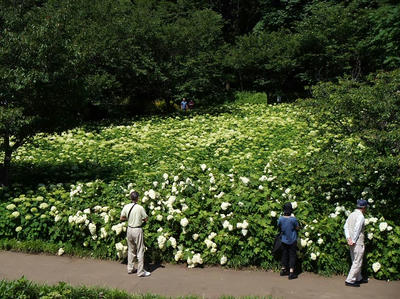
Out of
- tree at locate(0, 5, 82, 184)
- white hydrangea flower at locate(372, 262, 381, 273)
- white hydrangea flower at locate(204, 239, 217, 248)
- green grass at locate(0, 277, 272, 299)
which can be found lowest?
green grass at locate(0, 277, 272, 299)

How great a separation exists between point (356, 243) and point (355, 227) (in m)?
0.26

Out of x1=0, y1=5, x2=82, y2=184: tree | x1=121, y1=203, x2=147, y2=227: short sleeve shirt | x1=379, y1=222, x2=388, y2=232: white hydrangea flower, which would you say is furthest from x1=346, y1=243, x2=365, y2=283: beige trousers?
x1=0, y1=5, x2=82, y2=184: tree

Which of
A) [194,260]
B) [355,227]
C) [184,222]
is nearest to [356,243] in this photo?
[355,227]

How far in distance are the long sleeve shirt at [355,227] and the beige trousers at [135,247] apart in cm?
350

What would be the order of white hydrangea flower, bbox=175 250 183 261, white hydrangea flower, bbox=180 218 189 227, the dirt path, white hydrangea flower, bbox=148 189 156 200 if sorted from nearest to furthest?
1. the dirt path
2. white hydrangea flower, bbox=175 250 183 261
3. white hydrangea flower, bbox=180 218 189 227
4. white hydrangea flower, bbox=148 189 156 200

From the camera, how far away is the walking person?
7586 millimetres

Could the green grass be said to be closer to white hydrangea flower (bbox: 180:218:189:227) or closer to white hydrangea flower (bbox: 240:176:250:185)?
white hydrangea flower (bbox: 180:218:189:227)

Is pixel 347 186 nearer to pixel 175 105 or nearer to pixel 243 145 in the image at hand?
pixel 243 145

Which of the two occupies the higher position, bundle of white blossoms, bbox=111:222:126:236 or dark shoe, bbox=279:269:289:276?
bundle of white blossoms, bbox=111:222:126:236

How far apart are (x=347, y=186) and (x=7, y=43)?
8250 mm

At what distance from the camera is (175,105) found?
27719mm

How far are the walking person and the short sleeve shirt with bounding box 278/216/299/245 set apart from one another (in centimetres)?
242

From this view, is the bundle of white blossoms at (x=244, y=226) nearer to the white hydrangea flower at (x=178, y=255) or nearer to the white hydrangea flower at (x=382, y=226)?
the white hydrangea flower at (x=178, y=255)

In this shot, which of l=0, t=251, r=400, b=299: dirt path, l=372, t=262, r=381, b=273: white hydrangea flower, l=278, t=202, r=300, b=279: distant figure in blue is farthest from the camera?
l=278, t=202, r=300, b=279: distant figure in blue
